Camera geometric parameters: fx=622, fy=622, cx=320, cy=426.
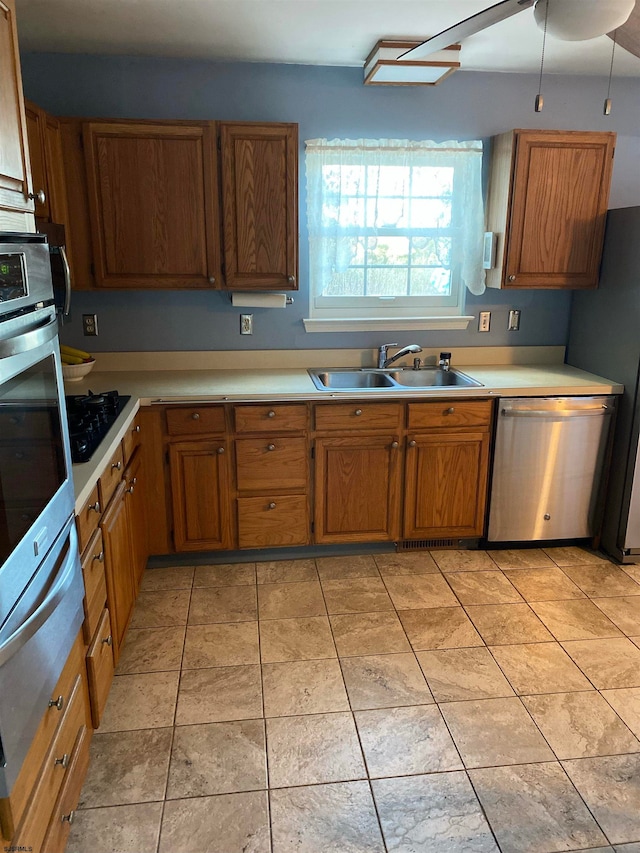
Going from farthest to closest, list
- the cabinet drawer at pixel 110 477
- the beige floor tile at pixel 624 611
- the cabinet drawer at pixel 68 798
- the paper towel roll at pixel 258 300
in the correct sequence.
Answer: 1. the paper towel roll at pixel 258 300
2. the beige floor tile at pixel 624 611
3. the cabinet drawer at pixel 110 477
4. the cabinet drawer at pixel 68 798

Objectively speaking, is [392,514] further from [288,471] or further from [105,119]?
[105,119]

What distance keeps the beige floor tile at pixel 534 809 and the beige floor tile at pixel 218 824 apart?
648mm

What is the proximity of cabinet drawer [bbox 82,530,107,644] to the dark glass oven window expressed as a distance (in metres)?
0.44

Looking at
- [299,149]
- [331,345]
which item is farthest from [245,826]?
[299,149]

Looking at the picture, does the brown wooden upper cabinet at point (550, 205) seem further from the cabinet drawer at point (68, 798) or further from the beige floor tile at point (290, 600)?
the cabinet drawer at point (68, 798)

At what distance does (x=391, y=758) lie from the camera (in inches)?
77.0

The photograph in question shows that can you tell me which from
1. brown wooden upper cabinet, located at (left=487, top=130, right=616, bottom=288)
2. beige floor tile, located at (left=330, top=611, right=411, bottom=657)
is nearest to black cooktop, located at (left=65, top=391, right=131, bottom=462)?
beige floor tile, located at (left=330, top=611, right=411, bottom=657)

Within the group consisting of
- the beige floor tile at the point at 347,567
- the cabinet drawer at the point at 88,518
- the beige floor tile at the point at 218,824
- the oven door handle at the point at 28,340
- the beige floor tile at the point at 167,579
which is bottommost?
the beige floor tile at the point at 218,824

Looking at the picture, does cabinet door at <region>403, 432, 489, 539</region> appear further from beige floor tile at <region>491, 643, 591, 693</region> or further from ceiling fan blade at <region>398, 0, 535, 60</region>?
ceiling fan blade at <region>398, 0, 535, 60</region>

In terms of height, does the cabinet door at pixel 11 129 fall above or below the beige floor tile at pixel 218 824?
above

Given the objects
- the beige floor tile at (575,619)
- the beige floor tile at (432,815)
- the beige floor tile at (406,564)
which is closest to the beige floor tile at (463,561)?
the beige floor tile at (406,564)

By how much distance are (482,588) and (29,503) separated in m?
2.22

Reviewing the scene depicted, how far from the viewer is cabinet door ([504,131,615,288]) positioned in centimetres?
311

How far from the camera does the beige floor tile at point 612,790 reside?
1.72 meters
